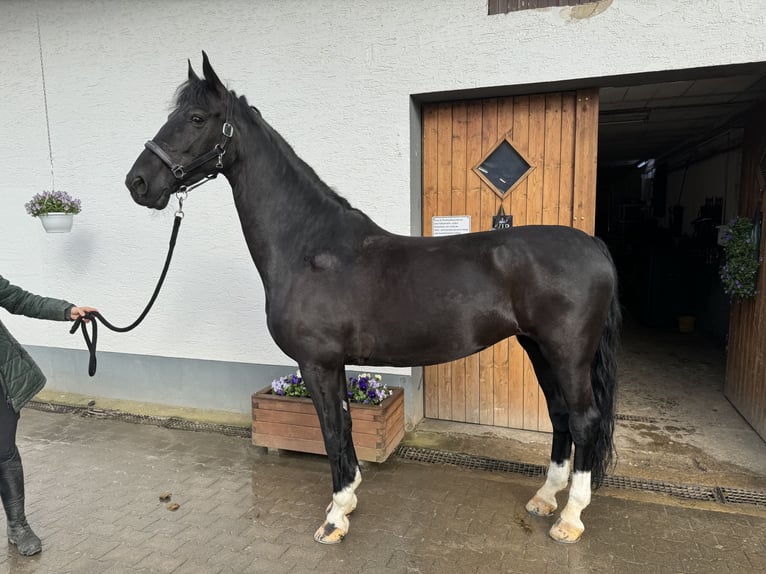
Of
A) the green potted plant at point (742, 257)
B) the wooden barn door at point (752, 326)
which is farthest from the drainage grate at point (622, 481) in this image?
the green potted plant at point (742, 257)

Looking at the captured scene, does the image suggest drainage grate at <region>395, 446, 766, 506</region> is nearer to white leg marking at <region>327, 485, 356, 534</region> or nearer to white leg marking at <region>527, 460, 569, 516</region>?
white leg marking at <region>527, 460, 569, 516</region>

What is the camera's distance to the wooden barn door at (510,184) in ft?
12.0

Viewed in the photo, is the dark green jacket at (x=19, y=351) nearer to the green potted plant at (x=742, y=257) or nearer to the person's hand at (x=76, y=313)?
the person's hand at (x=76, y=313)

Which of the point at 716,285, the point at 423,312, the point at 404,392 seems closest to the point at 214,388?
the point at 404,392

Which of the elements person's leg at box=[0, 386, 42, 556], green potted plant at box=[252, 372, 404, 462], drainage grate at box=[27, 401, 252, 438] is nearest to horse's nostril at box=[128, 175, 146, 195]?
person's leg at box=[0, 386, 42, 556]

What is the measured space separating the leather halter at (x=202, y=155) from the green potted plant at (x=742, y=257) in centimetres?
388

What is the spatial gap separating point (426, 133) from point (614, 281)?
2079mm

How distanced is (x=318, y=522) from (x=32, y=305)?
75.3 inches

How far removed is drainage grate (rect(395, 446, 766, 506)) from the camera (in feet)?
9.79

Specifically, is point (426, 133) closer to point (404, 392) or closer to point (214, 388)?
point (404, 392)

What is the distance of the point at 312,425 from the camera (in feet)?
11.5

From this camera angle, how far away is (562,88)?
3.57 m

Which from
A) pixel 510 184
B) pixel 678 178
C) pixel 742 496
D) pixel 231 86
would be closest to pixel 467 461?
pixel 742 496

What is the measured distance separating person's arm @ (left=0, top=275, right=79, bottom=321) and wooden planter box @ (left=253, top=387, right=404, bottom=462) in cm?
147
